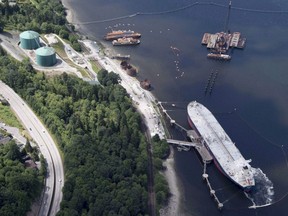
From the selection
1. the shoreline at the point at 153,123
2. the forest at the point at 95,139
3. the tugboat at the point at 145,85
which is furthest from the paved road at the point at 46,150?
the tugboat at the point at 145,85

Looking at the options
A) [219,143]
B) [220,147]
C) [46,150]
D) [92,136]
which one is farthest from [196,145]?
[46,150]

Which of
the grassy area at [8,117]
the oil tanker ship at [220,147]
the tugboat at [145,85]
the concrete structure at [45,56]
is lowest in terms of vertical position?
the oil tanker ship at [220,147]

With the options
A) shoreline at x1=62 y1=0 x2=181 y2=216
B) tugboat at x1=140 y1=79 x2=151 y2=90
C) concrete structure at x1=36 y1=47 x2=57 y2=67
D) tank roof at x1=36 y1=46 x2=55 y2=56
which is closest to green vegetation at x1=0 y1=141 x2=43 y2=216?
shoreline at x1=62 y1=0 x2=181 y2=216

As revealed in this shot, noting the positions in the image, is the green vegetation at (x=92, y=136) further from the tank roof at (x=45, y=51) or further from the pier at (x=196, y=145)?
the pier at (x=196, y=145)

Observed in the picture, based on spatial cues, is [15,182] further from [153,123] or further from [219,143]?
[219,143]

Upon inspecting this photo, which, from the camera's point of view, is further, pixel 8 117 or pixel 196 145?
pixel 8 117
